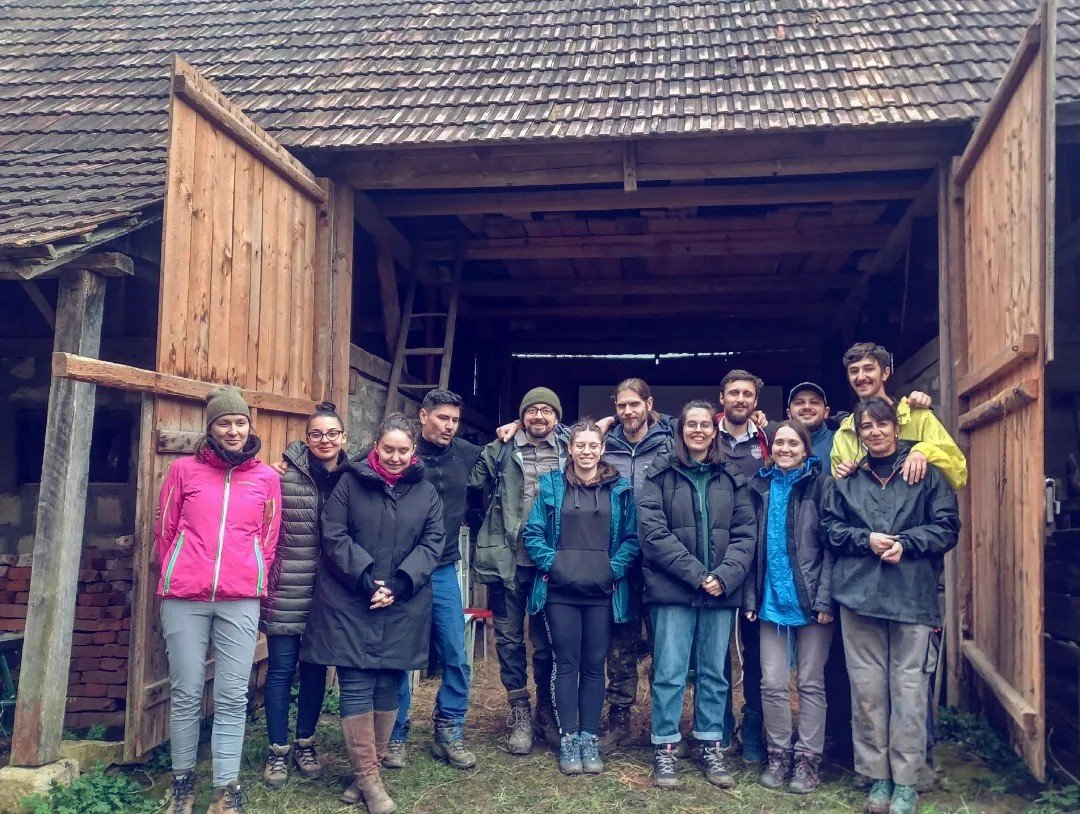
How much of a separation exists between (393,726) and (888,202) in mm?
5185

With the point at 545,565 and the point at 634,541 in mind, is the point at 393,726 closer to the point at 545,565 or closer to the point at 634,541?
the point at 545,565

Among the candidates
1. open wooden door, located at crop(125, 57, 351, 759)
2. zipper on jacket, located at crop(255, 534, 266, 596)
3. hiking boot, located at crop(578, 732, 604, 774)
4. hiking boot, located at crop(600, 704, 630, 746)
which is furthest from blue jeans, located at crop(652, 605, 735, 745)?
open wooden door, located at crop(125, 57, 351, 759)

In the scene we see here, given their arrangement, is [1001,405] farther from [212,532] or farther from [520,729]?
[212,532]

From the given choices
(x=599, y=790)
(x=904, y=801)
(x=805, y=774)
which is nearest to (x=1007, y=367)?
(x=904, y=801)

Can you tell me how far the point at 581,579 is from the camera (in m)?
4.40

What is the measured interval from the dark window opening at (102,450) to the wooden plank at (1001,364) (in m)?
5.27

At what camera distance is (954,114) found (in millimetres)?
5113

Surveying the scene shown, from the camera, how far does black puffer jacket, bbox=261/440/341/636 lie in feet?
13.6

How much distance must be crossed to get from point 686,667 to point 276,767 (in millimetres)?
2040

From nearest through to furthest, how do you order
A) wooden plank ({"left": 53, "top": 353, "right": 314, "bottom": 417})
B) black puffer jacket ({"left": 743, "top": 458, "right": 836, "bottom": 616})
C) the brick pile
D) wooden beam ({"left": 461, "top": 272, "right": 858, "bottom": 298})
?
wooden plank ({"left": 53, "top": 353, "right": 314, "bottom": 417}), black puffer jacket ({"left": 743, "top": 458, "right": 836, "bottom": 616}), the brick pile, wooden beam ({"left": 461, "top": 272, "right": 858, "bottom": 298})

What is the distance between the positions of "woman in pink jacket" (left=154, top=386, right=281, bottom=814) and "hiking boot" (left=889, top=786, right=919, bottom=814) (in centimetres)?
288

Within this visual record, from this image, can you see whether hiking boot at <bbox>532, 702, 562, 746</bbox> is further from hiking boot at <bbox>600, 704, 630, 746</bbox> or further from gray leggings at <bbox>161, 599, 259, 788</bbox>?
gray leggings at <bbox>161, 599, 259, 788</bbox>

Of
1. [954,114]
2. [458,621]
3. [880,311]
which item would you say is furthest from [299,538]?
[880,311]

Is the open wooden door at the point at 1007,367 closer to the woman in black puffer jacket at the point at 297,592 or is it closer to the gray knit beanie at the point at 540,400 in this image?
the gray knit beanie at the point at 540,400
